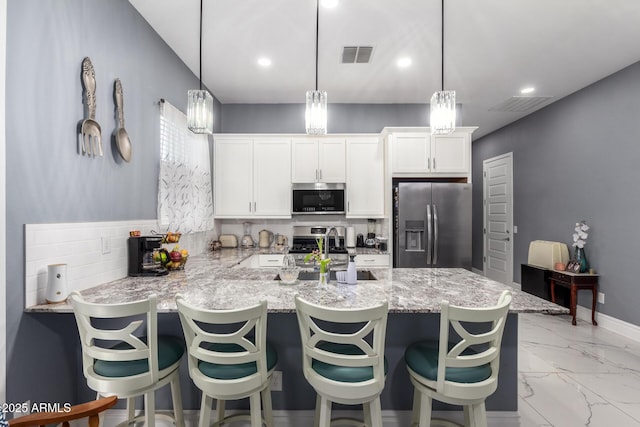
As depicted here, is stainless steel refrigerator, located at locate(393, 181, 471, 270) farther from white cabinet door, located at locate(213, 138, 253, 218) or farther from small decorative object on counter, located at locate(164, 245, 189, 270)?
small decorative object on counter, located at locate(164, 245, 189, 270)

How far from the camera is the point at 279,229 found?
4.46m

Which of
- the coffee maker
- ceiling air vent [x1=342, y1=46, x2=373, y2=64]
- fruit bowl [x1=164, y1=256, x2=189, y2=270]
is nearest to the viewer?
the coffee maker

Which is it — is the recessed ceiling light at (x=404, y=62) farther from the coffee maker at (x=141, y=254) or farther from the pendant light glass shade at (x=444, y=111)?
the coffee maker at (x=141, y=254)

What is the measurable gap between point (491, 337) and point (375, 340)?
0.52 meters

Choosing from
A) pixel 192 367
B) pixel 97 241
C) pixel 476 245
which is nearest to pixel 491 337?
pixel 192 367

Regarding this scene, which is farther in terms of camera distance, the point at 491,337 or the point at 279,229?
the point at 279,229

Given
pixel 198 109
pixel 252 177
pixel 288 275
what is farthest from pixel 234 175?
pixel 288 275

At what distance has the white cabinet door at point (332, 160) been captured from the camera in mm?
4125

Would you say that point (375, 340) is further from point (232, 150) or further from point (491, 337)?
point (232, 150)

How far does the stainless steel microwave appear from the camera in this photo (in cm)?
409

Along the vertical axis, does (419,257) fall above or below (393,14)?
below

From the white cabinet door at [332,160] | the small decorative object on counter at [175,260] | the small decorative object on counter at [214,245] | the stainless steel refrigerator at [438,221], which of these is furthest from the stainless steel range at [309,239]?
the small decorative object on counter at [175,260]

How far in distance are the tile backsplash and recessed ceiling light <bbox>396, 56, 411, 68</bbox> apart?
280 cm

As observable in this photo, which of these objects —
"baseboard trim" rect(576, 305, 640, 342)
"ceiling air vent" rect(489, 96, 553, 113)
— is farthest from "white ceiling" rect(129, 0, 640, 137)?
"baseboard trim" rect(576, 305, 640, 342)
